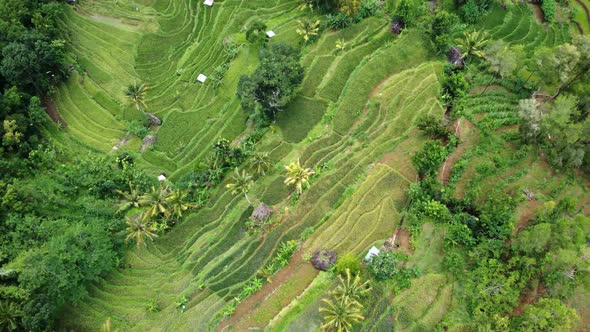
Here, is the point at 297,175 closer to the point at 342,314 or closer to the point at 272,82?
the point at 272,82

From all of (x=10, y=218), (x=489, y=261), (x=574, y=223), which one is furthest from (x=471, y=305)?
(x=10, y=218)

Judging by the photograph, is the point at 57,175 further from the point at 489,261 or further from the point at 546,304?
the point at 546,304

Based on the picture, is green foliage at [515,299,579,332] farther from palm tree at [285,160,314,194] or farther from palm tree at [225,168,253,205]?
palm tree at [225,168,253,205]

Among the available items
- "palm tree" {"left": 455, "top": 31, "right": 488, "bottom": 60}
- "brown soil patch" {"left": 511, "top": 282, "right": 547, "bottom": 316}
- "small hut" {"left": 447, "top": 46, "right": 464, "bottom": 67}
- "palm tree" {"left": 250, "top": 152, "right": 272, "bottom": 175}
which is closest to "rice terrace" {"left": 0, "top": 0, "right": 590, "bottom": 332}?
"brown soil patch" {"left": 511, "top": 282, "right": 547, "bottom": 316}

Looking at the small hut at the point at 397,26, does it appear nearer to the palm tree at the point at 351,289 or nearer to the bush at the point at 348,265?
the bush at the point at 348,265

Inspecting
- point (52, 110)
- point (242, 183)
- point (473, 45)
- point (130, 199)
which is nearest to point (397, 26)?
point (473, 45)
